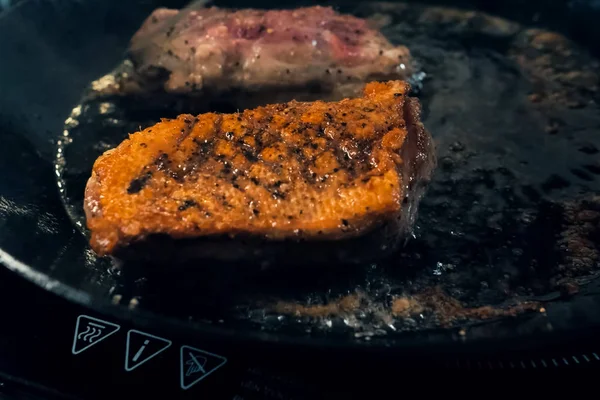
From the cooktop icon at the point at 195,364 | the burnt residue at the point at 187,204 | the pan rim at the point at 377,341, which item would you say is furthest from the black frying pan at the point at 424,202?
the burnt residue at the point at 187,204

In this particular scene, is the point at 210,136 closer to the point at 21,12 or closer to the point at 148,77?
the point at 148,77

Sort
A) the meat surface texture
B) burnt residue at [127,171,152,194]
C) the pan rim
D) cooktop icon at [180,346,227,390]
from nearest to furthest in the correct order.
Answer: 1. the pan rim
2. cooktop icon at [180,346,227,390]
3. burnt residue at [127,171,152,194]
4. the meat surface texture

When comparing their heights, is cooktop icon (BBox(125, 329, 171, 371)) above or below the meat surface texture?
→ below

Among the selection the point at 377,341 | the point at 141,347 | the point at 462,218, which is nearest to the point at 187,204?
the point at 141,347

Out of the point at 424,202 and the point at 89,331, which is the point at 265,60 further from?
the point at 89,331

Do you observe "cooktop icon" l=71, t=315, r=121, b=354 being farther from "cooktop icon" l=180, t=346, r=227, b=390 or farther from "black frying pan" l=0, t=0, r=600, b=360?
"cooktop icon" l=180, t=346, r=227, b=390

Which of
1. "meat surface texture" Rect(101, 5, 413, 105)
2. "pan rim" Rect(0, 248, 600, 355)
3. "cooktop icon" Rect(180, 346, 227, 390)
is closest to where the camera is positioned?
"pan rim" Rect(0, 248, 600, 355)

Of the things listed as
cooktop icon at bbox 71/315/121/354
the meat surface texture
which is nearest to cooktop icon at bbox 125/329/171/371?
cooktop icon at bbox 71/315/121/354

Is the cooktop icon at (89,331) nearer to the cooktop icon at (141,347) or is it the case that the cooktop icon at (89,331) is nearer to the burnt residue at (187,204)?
the cooktop icon at (141,347)
